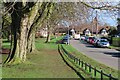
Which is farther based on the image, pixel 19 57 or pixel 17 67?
pixel 19 57

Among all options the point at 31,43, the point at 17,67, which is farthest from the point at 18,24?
the point at 31,43

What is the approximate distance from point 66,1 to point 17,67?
7097 millimetres

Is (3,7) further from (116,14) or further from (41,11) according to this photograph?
(41,11)

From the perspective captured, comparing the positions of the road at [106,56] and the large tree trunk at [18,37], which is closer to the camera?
the large tree trunk at [18,37]

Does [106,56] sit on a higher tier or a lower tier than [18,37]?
lower

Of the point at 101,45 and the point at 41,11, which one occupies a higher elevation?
the point at 41,11

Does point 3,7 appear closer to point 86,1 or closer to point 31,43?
point 86,1

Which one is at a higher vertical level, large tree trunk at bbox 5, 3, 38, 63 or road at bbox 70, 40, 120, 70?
large tree trunk at bbox 5, 3, 38, 63

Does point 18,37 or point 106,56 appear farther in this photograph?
point 106,56

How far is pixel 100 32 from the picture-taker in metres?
155

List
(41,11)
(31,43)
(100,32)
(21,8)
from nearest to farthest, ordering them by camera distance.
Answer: (21,8) < (41,11) < (31,43) < (100,32)

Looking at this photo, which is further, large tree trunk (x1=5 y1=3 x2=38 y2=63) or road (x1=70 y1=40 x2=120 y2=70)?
road (x1=70 y1=40 x2=120 y2=70)

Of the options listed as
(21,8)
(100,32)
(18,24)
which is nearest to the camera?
(21,8)

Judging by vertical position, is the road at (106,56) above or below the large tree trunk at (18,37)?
below
